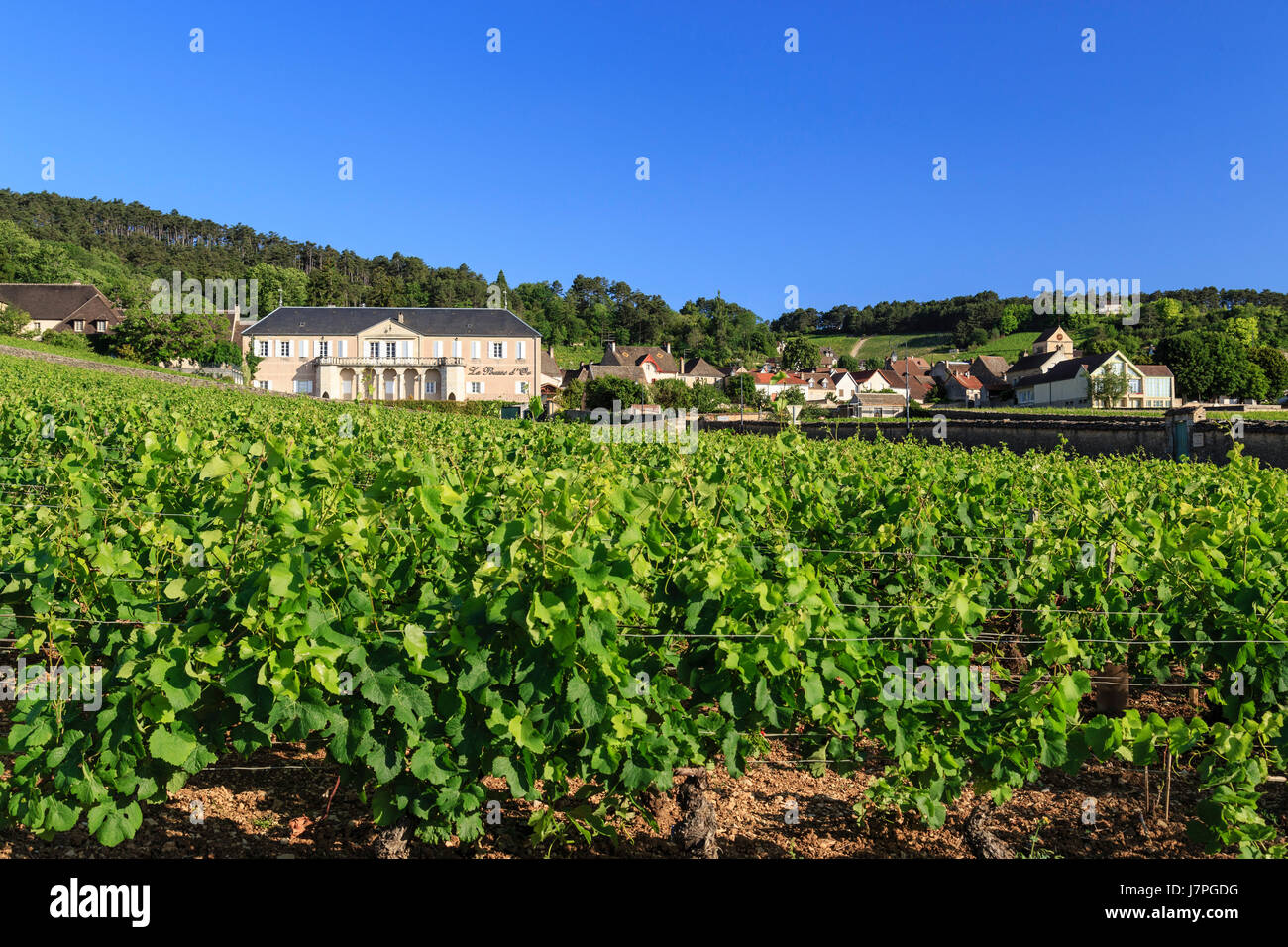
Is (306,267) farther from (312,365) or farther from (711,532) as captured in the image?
(711,532)

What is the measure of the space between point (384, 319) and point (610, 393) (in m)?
Result: 20.3

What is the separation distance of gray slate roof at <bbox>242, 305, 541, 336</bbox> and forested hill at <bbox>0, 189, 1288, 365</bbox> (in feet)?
72.4

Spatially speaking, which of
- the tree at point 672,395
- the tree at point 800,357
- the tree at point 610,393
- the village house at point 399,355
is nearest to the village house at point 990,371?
the tree at point 800,357

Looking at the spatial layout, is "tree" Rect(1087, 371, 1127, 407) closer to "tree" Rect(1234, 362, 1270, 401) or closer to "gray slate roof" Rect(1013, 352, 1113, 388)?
"gray slate roof" Rect(1013, 352, 1113, 388)

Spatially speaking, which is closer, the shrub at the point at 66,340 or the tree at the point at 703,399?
the shrub at the point at 66,340

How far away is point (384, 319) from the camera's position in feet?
241

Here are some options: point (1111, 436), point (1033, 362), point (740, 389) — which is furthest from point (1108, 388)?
point (1111, 436)

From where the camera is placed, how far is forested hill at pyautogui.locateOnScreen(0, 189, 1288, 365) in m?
104

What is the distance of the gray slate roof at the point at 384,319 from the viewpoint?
240 feet

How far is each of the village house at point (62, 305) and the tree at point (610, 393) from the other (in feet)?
144

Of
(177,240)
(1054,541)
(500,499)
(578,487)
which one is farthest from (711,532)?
(177,240)

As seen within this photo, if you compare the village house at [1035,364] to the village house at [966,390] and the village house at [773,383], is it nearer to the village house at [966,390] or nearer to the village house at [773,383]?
the village house at [966,390]

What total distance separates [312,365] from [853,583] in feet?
240

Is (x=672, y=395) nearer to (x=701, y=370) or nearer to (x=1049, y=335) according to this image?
(x=701, y=370)
